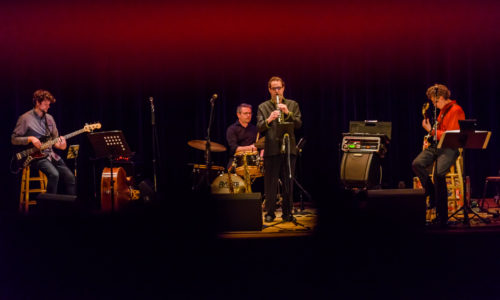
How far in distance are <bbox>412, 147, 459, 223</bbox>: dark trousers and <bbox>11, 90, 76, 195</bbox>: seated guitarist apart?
15.0 feet

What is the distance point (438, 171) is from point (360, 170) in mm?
1562

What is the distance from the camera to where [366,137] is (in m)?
6.99

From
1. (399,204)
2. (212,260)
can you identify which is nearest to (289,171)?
(399,204)

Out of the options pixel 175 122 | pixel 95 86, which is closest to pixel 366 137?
pixel 175 122

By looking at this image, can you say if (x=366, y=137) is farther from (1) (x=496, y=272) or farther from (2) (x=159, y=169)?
(1) (x=496, y=272)

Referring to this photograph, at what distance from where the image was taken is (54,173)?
6.54 meters

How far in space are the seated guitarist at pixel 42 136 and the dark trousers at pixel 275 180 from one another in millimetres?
2961

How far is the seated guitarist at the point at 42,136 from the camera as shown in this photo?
259 inches

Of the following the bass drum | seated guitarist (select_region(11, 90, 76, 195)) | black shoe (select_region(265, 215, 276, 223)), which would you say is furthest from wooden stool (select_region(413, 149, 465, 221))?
seated guitarist (select_region(11, 90, 76, 195))

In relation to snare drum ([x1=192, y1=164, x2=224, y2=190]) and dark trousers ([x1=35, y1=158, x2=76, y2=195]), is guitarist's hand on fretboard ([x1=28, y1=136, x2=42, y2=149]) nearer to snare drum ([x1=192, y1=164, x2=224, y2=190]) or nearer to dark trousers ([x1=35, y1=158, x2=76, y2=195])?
dark trousers ([x1=35, y1=158, x2=76, y2=195])

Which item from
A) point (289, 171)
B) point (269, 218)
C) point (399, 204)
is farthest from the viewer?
point (269, 218)

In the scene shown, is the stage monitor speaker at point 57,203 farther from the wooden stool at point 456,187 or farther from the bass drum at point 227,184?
the wooden stool at point 456,187

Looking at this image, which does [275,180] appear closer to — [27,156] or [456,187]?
[456,187]

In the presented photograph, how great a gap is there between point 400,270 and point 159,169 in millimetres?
5594
